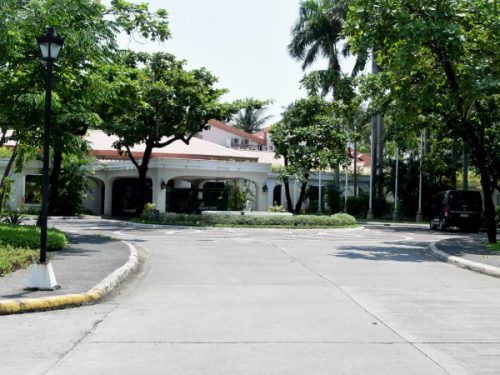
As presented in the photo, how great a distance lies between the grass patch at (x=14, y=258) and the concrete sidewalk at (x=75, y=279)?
0.20 meters

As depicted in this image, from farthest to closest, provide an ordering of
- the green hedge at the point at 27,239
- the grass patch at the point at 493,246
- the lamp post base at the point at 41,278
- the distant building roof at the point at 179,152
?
the distant building roof at the point at 179,152, the grass patch at the point at 493,246, the green hedge at the point at 27,239, the lamp post base at the point at 41,278

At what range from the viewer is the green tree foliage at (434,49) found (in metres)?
17.6

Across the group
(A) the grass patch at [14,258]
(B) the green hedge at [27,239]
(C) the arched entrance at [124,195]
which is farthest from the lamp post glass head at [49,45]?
(C) the arched entrance at [124,195]

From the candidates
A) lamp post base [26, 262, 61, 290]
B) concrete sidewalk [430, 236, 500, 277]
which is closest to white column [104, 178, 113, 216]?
concrete sidewalk [430, 236, 500, 277]

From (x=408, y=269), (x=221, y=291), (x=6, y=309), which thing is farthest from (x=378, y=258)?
(x=6, y=309)

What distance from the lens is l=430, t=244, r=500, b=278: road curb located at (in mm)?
14062

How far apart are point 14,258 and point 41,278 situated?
2905 millimetres

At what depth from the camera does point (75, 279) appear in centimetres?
1120

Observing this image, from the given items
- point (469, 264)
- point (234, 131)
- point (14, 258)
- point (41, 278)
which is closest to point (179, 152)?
point (234, 131)

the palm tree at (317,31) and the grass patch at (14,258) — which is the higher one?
the palm tree at (317,31)

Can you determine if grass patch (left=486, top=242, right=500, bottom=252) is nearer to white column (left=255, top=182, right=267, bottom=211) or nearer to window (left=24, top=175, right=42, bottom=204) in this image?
white column (left=255, top=182, right=267, bottom=211)

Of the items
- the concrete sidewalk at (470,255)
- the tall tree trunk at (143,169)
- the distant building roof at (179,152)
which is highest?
the distant building roof at (179,152)

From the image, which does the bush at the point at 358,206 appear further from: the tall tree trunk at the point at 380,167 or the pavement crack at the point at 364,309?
the pavement crack at the point at 364,309

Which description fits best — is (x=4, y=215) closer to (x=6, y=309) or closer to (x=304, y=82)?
(x=304, y=82)
